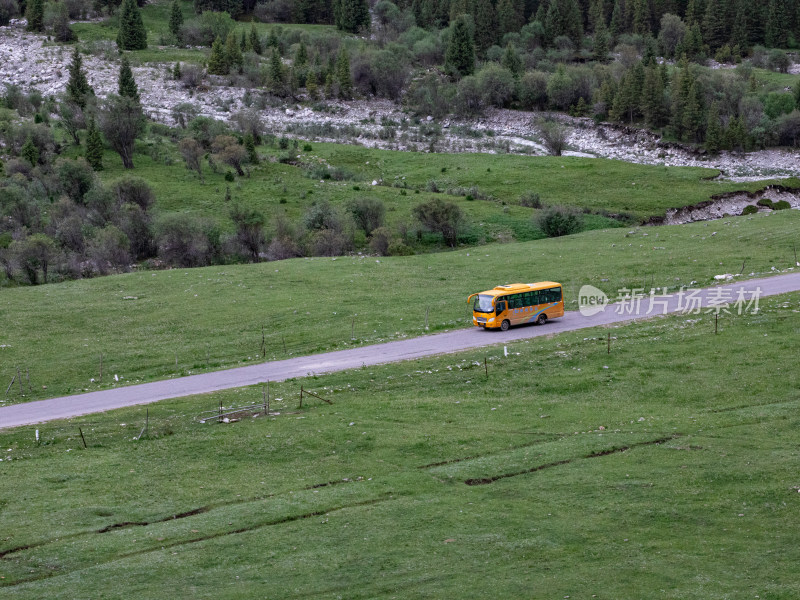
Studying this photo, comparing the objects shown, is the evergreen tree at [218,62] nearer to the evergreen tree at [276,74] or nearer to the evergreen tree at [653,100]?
the evergreen tree at [276,74]

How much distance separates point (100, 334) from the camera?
4175 centimetres

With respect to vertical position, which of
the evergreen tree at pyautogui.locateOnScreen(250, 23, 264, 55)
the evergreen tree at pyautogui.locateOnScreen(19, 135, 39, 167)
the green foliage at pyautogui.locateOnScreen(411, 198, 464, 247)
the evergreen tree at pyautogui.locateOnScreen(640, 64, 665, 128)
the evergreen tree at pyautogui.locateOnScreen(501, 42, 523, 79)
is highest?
Answer: the evergreen tree at pyautogui.locateOnScreen(250, 23, 264, 55)

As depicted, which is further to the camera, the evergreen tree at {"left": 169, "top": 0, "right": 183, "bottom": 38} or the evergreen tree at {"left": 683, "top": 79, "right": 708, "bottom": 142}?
the evergreen tree at {"left": 169, "top": 0, "right": 183, "bottom": 38}

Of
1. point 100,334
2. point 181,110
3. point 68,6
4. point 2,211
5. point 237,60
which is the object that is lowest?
point 100,334

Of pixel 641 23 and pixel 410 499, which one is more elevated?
pixel 641 23

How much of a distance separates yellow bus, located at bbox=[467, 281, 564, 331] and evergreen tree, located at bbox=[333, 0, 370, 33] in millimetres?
119215

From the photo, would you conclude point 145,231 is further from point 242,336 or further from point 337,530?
point 337,530

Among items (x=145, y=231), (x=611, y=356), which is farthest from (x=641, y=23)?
(x=611, y=356)

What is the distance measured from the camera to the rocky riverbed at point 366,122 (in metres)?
96.4

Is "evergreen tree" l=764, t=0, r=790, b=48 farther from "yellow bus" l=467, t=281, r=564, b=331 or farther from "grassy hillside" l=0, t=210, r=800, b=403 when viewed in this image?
"yellow bus" l=467, t=281, r=564, b=331

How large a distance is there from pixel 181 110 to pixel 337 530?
8875 cm

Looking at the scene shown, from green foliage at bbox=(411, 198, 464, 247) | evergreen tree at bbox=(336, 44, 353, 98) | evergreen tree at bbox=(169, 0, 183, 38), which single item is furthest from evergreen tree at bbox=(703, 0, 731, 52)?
green foliage at bbox=(411, 198, 464, 247)

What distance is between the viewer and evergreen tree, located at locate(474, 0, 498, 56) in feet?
487

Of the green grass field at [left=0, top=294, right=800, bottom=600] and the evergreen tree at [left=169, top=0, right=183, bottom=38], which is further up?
the evergreen tree at [left=169, top=0, right=183, bottom=38]
